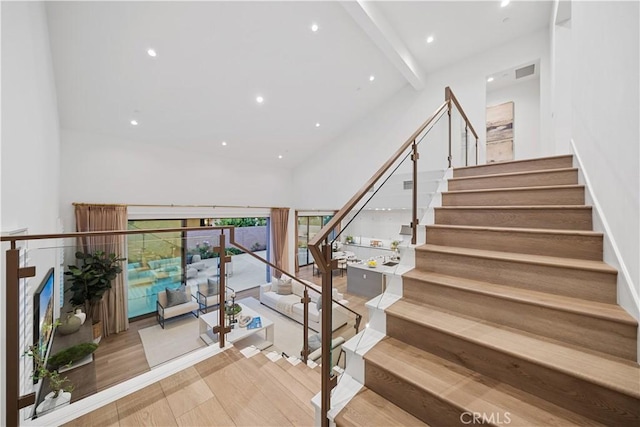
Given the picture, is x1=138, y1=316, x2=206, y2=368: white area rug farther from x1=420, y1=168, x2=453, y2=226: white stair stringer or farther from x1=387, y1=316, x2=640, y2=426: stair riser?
x1=420, y1=168, x2=453, y2=226: white stair stringer

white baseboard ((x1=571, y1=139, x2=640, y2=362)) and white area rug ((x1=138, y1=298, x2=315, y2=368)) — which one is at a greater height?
white baseboard ((x1=571, y1=139, x2=640, y2=362))

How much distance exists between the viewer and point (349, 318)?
164cm

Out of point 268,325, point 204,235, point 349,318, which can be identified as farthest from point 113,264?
point 349,318

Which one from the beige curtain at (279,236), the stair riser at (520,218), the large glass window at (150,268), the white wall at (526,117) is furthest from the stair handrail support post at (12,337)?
the white wall at (526,117)

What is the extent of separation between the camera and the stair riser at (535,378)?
3.00ft

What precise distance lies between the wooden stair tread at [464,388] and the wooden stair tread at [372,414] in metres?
0.18

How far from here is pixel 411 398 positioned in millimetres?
1183

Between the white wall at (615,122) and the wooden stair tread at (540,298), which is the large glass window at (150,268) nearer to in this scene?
the wooden stair tread at (540,298)

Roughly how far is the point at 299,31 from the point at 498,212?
3.68m

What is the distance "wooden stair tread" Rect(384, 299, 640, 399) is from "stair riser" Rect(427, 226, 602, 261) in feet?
2.03

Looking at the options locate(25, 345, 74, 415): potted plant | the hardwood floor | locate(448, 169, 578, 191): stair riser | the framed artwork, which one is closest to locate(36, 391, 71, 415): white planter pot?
locate(25, 345, 74, 415): potted plant

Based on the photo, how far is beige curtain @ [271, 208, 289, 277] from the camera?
24.5 ft

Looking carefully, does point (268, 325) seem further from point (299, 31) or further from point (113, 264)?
point (299, 31)

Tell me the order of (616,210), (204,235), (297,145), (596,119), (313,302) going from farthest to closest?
(297,145) → (313,302) → (204,235) → (596,119) → (616,210)
